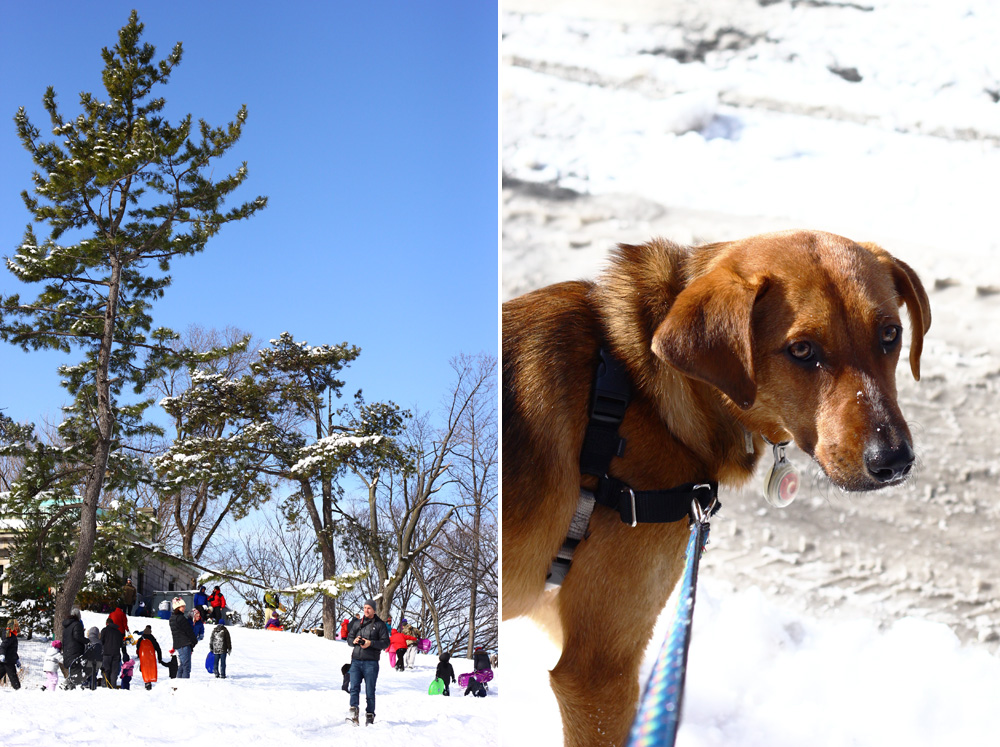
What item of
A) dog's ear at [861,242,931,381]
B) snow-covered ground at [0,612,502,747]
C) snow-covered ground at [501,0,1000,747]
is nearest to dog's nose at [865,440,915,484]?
dog's ear at [861,242,931,381]

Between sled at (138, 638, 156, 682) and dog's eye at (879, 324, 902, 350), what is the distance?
4.43 metres

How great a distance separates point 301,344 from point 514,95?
258 centimetres

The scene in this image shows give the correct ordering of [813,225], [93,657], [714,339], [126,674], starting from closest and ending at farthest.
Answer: [714,339] → [813,225] → [93,657] → [126,674]

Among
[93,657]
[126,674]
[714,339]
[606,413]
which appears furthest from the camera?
[126,674]

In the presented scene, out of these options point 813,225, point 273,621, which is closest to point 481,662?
point 273,621

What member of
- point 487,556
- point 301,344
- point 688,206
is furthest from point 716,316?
point 487,556

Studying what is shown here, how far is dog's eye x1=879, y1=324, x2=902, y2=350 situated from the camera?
1943 millimetres

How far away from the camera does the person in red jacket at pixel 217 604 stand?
16.8 ft

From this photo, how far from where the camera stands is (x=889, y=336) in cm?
195

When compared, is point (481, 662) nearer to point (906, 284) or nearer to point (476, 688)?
point (476, 688)

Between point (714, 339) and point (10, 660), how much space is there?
13.4 feet

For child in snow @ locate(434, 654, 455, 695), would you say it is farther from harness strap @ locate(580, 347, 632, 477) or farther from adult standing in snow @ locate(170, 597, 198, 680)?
harness strap @ locate(580, 347, 632, 477)

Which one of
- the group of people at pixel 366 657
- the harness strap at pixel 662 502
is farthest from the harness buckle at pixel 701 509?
the group of people at pixel 366 657

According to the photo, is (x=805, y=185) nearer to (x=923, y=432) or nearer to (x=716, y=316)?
(x=923, y=432)
